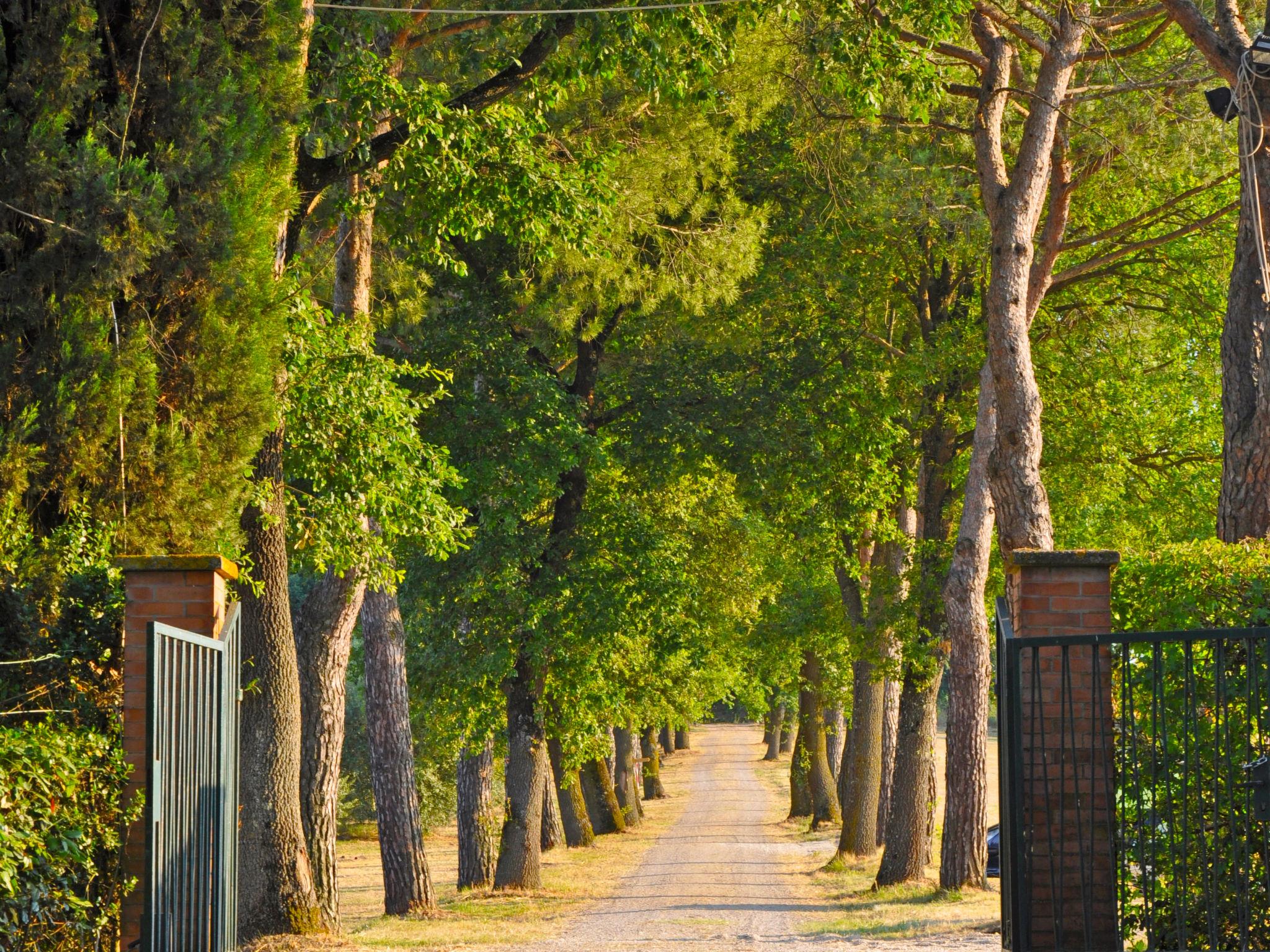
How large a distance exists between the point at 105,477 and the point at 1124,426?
50.0 ft

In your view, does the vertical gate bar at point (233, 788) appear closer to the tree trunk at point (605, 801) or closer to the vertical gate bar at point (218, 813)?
the vertical gate bar at point (218, 813)

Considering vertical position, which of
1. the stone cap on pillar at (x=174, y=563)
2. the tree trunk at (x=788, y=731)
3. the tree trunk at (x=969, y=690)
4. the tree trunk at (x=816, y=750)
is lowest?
the tree trunk at (x=788, y=731)

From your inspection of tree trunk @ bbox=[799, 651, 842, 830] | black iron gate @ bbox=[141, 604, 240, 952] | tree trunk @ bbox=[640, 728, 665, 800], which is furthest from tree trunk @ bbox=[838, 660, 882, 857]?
tree trunk @ bbox=[640, 728, 665, 800]

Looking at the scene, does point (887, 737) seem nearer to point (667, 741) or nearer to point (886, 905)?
point (886, 905)

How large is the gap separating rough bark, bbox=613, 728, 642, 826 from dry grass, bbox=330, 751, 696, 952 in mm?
594

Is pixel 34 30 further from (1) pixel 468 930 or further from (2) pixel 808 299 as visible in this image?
(2) pixel 808 299

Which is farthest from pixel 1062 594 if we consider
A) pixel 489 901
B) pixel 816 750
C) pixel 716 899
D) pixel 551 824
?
pixel 816 750

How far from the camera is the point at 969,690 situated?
53.5ft

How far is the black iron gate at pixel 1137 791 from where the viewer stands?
627 centimetres

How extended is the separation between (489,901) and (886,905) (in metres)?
5.80

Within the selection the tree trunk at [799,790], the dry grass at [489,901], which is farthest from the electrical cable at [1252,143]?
the tree trunk at [799,790]

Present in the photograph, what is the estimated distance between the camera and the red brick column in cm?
703

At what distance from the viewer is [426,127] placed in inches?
434

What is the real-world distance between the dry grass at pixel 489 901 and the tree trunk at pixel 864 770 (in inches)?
161
